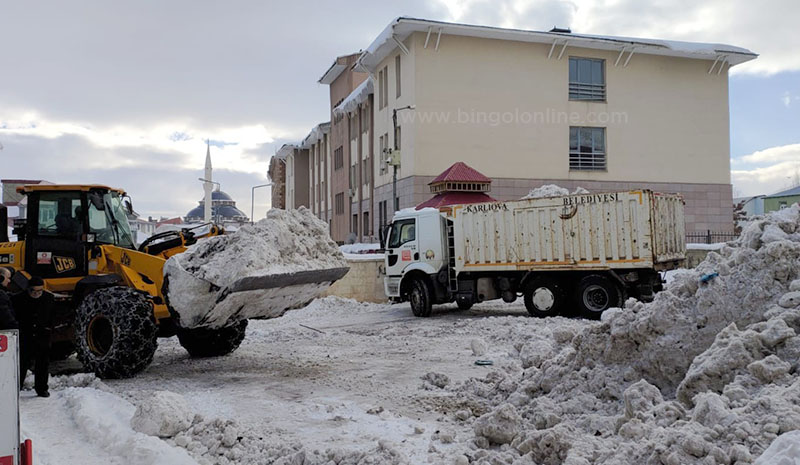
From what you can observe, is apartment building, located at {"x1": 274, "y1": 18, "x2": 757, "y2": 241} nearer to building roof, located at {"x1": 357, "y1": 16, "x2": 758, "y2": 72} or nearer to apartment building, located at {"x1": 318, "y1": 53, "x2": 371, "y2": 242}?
building roof, located at {"x1": 357, "y1": 16, "x2": 758, "y2": 72}

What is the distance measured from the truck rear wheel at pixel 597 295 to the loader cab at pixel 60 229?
977 centimetres

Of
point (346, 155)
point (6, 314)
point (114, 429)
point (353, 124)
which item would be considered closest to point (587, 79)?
point (353, 124)

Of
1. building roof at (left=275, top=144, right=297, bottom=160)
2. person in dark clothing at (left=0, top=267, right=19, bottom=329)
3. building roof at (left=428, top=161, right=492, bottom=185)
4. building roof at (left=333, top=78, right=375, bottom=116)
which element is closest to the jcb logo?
person in dark clothing at (left=0, top=267, right=19, bottom=329)

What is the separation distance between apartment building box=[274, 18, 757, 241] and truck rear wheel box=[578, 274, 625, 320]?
13884 mm

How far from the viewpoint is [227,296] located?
8125mm

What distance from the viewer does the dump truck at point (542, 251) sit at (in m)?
14.2

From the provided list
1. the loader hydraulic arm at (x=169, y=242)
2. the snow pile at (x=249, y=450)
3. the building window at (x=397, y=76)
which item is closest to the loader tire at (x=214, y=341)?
the loader hydraulic arm at (x=169, y=242)

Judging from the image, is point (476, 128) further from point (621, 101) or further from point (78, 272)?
point (78, 272)

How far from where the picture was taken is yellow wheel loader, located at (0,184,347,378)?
329 inches

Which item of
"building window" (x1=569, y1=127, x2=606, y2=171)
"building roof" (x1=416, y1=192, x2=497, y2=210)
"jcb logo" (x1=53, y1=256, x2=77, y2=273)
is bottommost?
"jcb logo" (x1=53, y1=256, x2=77, y2=273)

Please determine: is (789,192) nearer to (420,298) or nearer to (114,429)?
(420,298)

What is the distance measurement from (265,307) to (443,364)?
9.06 ft

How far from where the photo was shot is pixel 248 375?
906 centimetres

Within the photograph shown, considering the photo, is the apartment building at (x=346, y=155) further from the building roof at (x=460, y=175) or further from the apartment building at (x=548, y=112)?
the building roof at (x=460, y=175)
